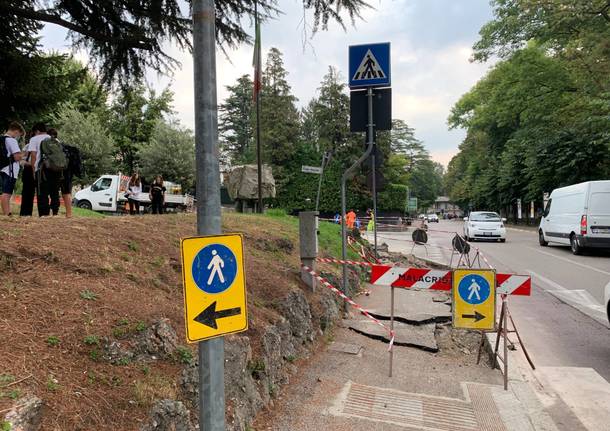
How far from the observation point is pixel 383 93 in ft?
22.6

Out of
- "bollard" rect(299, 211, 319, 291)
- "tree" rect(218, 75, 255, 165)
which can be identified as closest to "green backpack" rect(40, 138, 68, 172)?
"bollard" rect(299, 211, 319, 291)

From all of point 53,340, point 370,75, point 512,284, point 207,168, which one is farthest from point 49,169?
point 512,284

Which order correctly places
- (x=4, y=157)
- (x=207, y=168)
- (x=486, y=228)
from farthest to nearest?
(x=486, y=228) → (x=4, y=157) → (x=207, y=168)

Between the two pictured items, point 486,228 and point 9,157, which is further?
point 486,228

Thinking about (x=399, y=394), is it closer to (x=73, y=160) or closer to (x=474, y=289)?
(x=474, y=289)

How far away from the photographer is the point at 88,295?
3.61 metres

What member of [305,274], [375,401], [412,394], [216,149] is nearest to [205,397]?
[216,149]

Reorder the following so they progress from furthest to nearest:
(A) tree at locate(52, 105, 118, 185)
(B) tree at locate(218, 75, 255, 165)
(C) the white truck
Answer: (B) tree at locate(218, 75, 255, 165) → (A) tree at locate(52, 105, 118, 185) → (C) the white truck

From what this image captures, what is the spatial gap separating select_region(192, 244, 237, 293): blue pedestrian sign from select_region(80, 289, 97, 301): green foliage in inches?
68.6

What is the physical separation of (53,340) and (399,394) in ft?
10.7

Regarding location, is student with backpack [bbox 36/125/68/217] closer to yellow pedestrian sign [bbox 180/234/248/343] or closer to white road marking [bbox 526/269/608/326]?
yellow pedestrian sign [bbox 180/234/248/343]

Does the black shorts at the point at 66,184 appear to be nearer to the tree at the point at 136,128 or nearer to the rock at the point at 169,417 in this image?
the rock at the point at 169,417

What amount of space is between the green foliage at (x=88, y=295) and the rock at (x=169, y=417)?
3.62 feet

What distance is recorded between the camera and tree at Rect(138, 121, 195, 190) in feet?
117
